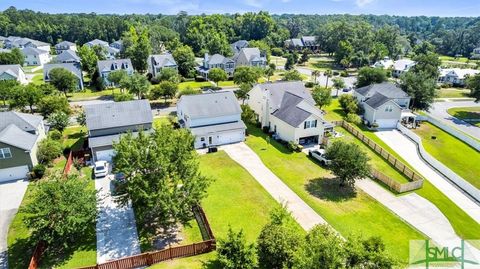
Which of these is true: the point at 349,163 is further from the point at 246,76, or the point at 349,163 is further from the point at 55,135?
the point at 246,76

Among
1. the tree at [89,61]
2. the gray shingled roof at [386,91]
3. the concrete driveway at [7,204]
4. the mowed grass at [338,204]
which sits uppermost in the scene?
the tree at [89,61]

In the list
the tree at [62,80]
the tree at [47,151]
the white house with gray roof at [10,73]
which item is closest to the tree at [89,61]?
the tree at [62,80]

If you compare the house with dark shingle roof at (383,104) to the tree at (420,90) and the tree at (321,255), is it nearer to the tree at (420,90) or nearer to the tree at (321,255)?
the tree at (420,90)

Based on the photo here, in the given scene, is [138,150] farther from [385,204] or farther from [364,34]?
[364,34]

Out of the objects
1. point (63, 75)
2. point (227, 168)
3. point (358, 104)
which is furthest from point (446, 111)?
point (63, 75)

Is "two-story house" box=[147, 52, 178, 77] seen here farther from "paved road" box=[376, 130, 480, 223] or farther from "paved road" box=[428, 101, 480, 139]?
"paved road" box=[428, 101, 480, 139]
